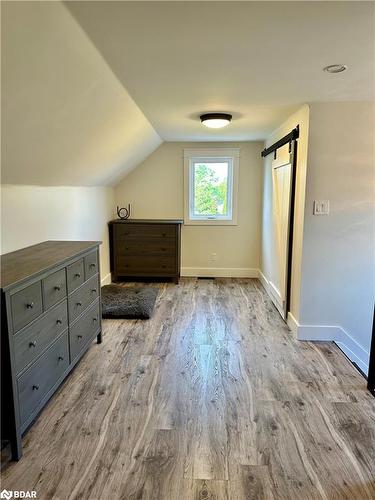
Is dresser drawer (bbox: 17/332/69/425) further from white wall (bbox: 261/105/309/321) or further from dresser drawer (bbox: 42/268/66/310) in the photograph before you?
white wall (bbox: 261/105/309/321)

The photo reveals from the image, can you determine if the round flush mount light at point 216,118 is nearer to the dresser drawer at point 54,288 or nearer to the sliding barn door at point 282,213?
the sliding barn door at point 282,213

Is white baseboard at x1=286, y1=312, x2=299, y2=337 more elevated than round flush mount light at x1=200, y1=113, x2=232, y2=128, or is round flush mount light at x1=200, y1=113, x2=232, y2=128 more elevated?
round flush mount light at x1=200, y1=113, x2=232, y2=128

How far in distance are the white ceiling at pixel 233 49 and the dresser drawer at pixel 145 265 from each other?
2383 millimetres

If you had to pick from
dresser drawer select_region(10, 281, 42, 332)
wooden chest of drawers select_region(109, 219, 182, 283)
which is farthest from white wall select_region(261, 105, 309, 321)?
dresser drawer select_region(10, 281, 42, 332)

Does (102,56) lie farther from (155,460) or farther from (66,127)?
(155,460)

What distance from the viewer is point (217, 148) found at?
16.4 feet

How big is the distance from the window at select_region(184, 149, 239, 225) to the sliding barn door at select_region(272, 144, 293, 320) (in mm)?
1082

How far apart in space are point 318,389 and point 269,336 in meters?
0.87

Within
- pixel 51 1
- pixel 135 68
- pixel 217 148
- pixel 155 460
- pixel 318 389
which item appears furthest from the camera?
pixel 217 148

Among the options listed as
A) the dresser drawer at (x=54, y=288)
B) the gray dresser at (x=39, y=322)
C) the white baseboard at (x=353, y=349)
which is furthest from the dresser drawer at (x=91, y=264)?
the white baseboard at (x=353, y=349)

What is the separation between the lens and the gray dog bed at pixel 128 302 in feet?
11.8

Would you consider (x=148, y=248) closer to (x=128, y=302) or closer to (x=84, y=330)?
(x=128, y=302)

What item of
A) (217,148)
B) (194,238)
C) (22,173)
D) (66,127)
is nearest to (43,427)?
(22,173)

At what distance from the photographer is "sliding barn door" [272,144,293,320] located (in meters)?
3.31
